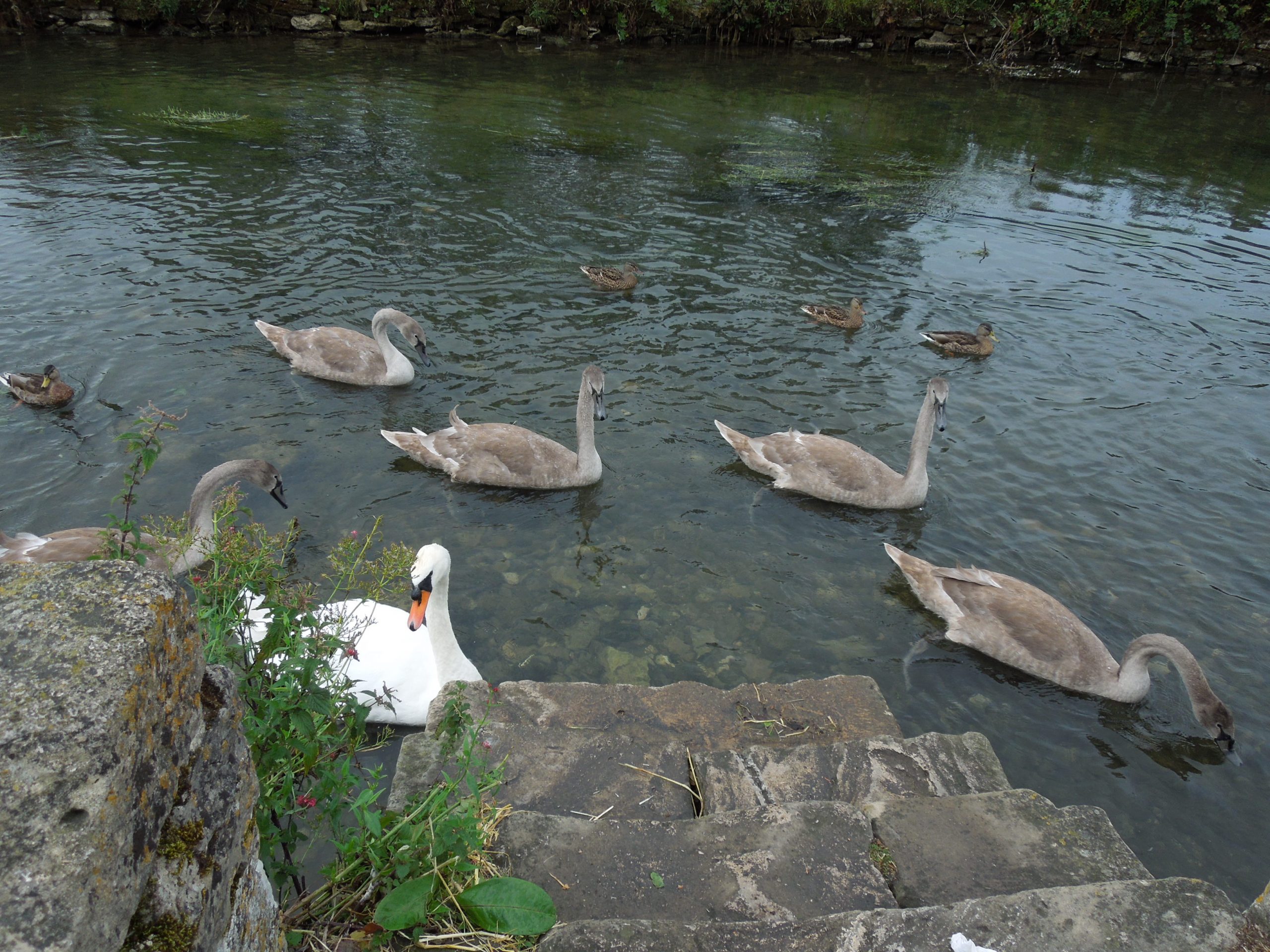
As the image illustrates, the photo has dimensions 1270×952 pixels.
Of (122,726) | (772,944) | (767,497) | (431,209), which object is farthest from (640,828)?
(431,209)

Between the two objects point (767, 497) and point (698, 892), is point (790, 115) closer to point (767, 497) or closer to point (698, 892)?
point (767, 497)

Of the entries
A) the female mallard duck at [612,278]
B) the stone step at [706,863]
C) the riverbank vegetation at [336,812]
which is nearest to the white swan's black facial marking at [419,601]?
the riverbank vegetation at [336,812]

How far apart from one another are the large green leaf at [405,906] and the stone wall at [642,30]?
116 ft

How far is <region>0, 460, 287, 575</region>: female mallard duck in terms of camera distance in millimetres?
6332

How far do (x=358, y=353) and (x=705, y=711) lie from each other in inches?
281

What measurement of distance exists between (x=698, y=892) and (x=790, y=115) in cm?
2511

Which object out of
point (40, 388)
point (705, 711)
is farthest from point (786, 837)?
point (40, 388)

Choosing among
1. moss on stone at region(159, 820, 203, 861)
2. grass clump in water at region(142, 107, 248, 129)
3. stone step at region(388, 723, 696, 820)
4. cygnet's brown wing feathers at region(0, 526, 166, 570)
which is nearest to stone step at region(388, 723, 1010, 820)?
stone step at region(388, 723, 696, 820)

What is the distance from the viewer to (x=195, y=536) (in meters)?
5.70

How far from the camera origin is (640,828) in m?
3.73

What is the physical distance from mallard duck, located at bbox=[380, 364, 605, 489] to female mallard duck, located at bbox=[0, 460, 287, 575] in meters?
1.71

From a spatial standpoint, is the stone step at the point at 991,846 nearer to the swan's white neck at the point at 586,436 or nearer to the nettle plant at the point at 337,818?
the nettle plant at the point at 337,818

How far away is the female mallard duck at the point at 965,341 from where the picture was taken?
11.9 meters

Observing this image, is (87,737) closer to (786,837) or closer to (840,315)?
(786,837)
